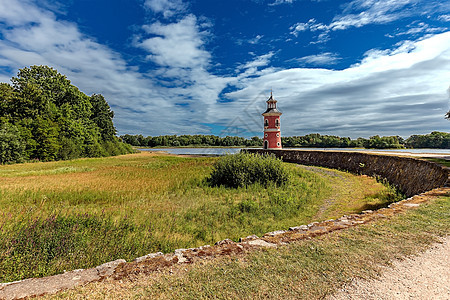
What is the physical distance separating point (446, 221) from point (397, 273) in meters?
3.00

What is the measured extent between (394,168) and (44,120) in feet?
143

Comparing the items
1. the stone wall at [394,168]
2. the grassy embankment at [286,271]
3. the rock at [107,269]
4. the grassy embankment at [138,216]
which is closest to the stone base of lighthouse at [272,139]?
the stone wall at [394,168]

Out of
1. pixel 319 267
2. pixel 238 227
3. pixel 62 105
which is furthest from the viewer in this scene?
pixel 62 105

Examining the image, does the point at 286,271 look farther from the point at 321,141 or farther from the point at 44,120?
the point at 321,141

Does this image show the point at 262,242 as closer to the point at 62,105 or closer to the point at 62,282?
the point at 62,282

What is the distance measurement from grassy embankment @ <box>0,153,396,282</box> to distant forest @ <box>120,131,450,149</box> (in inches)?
1467

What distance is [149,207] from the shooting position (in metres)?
8.39

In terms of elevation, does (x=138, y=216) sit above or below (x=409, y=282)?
below

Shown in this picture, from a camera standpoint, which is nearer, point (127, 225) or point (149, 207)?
point (127, 225)

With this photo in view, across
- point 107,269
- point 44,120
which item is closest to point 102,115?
point 44,120

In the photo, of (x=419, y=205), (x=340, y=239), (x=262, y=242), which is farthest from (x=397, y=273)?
(x=419, y=205)

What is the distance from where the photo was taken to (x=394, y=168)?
43.1ft

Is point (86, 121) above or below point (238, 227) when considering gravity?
above

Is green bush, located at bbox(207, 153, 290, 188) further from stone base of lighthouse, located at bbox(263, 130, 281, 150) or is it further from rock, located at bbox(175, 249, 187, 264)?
stone base of lighthouse, located at bbox(263, 130, 281, 150)
